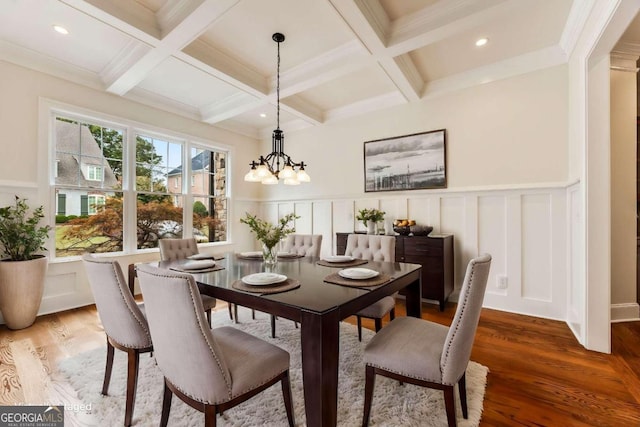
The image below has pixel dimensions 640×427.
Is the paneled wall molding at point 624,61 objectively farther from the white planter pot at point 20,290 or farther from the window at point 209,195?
the white planter pot at point 20,290

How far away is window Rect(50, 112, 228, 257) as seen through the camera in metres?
3.41

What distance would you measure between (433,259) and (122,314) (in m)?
2.96

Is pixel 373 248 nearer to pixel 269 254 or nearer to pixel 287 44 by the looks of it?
pixel 269 254

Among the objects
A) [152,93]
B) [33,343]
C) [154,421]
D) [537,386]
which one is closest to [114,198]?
[152,93]

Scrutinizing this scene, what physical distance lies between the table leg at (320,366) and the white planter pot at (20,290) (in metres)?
3.18

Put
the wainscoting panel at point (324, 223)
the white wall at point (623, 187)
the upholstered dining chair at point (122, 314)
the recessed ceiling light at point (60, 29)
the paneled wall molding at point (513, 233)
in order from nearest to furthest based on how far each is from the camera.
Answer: the upholstered dining chair at point (122, 314) → the recessed ceiling light at point (60, 29) → the white wall at point (623, 187) → the paneled wall molding at point (513, 233) → the wainscoting panel at point (324, 223)

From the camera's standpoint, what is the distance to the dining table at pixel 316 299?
1.24 meters

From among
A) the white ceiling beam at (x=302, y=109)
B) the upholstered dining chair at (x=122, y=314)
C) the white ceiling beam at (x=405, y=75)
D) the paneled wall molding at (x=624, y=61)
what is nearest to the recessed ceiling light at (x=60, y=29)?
the white ceiling beam at (x=302, y=109)

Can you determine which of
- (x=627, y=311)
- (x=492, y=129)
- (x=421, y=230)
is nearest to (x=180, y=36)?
(x=421, y=230)

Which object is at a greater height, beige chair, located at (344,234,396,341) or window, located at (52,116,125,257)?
window, located at (52,116,125,257)

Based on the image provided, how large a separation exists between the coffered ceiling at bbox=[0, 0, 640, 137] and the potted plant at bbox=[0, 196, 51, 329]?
1660 mm

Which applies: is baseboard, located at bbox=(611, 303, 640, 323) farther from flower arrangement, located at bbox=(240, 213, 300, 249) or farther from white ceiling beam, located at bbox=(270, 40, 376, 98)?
white ceiling beam, located at bbox=(270, 40, 376, 98)

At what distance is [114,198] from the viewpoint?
149 inches

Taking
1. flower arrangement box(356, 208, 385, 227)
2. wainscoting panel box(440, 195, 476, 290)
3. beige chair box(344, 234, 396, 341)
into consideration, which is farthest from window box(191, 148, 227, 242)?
wainscoting panel box(440, 195, 476, 290)
